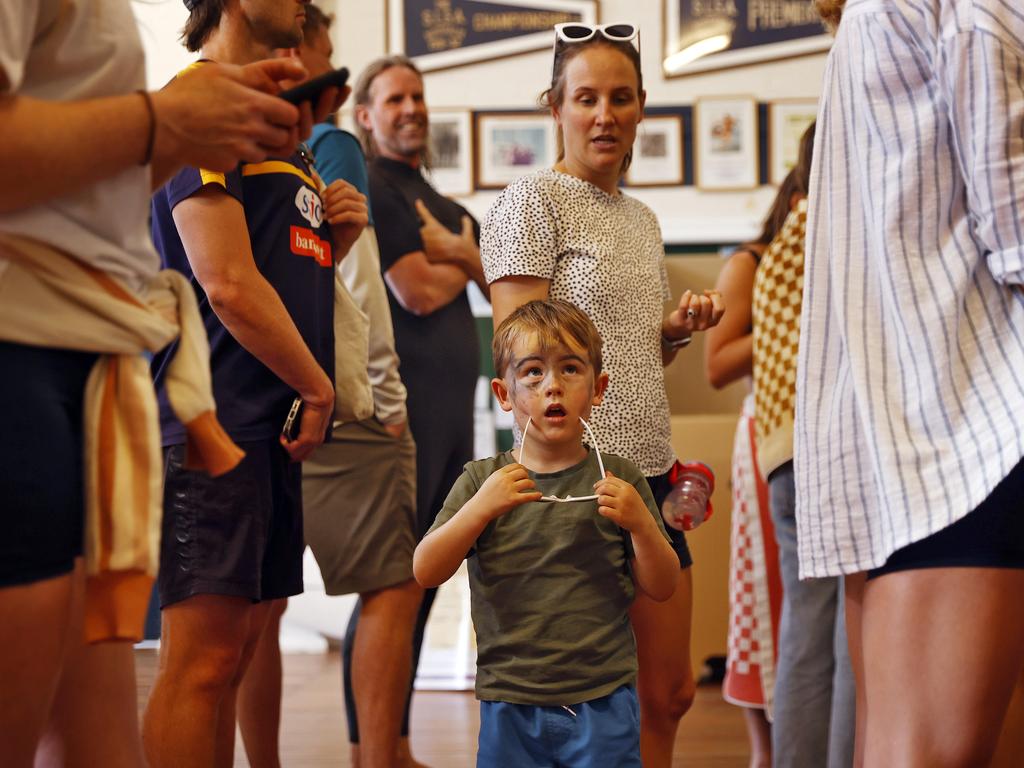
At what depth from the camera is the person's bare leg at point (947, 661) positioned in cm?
116

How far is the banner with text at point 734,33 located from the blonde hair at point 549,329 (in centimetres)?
389

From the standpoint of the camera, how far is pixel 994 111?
45.1 inches

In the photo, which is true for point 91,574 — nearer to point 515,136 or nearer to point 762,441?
point 762,441

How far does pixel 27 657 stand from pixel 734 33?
16.4 feet

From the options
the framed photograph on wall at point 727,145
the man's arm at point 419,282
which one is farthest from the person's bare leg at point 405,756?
the framed photograph on wall at point 727,145

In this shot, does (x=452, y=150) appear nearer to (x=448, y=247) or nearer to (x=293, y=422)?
(x=448, y=247)

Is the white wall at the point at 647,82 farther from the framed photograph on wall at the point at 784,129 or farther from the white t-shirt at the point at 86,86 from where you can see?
the white t-shirt at the point at 86,86

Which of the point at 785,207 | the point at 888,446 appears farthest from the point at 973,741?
the point at 785,207

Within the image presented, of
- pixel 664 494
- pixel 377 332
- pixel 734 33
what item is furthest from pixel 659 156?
pixel 664 494

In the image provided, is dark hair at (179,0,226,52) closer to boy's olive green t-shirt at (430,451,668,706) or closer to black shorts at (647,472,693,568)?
boy's olive green t-shirt at (430,451,668,706)

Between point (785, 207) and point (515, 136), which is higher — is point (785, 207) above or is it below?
below

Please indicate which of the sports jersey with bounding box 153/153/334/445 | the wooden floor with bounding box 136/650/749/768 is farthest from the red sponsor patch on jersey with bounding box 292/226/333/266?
the wooden floor with bounding box 136/650/749/768

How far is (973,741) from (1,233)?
1.08 metres

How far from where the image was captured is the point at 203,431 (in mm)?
1051
